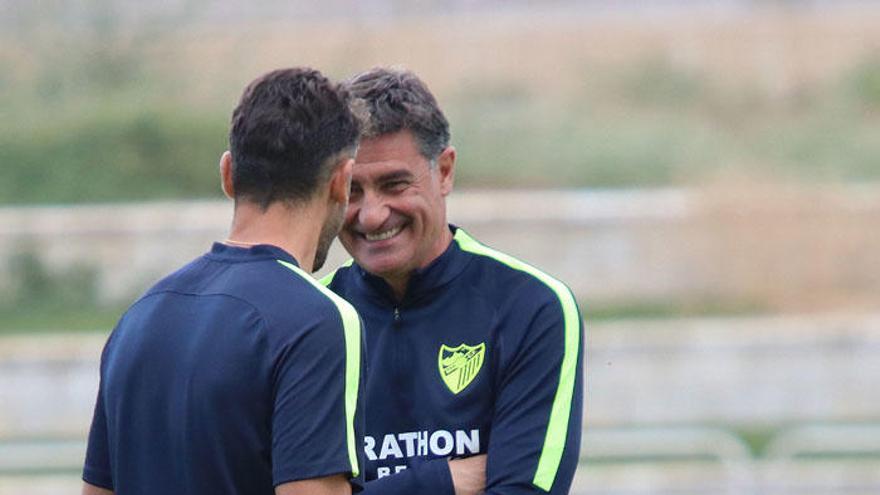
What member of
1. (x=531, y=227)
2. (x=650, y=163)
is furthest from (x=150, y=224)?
(x=650, y=163)

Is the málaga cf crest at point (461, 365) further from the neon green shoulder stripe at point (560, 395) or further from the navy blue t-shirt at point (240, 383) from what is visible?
the navy blue t-shirt at point (240, 383)

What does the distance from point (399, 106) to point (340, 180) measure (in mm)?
678

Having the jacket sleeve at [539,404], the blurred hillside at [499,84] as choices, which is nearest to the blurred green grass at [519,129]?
the blurred hillside at [499,84]

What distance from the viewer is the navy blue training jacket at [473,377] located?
345 centimetres

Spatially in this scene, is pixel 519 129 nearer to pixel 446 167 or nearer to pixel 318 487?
pixel 446 167

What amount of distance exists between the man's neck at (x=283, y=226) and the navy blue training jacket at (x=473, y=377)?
684mm

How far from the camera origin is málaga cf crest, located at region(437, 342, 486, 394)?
356cm

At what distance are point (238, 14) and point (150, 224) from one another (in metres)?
13.2

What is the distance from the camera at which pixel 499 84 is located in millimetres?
25391

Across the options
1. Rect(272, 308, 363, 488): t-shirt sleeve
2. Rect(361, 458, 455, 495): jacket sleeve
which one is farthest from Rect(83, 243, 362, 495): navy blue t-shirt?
Rect(361, 458, 455, 495): jacket sleeve

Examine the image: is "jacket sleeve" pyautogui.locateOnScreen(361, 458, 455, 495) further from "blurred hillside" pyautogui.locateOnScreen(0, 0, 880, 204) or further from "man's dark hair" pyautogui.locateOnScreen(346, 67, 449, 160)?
"blurred hillside" pyautogui.locateOnScreen(0, 0, 880, 204)

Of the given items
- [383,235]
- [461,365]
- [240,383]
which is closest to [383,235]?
[383,235]

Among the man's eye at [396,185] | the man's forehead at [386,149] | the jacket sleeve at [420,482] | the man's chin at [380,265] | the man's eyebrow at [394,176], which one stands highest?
the man's forehead at [386,149]

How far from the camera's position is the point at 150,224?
55.8 ft
